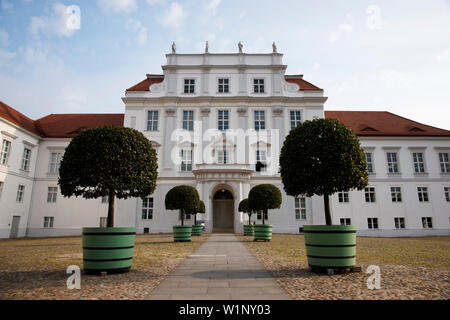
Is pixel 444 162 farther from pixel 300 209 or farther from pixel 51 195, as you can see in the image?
pixel 51 195

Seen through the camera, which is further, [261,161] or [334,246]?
[261,161]

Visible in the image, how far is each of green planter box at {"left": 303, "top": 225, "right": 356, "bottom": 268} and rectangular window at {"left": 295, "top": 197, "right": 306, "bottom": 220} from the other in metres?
20.9

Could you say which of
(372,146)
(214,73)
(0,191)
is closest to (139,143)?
(0,191)

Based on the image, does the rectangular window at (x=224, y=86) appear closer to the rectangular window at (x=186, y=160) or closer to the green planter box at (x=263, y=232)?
the rectangular window at (x=186, y=160)

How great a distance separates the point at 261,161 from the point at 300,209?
5888mm

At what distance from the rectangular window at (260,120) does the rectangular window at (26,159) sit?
853 inches

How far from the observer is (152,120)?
28.5 metres

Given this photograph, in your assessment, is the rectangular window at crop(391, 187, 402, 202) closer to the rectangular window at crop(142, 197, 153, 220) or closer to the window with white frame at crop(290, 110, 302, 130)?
the window with white frame at crop(290, 110, 302, 130)

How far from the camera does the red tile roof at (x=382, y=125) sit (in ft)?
92.7

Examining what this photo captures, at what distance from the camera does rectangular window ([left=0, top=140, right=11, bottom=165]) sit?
22.5 meters

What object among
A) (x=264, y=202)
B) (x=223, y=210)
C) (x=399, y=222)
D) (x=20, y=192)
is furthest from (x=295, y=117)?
(x=20, y=192)

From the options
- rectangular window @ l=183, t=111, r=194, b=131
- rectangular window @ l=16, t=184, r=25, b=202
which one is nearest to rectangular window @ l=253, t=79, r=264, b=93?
rectangular window @ l=183, t=111, r=194, b=131
